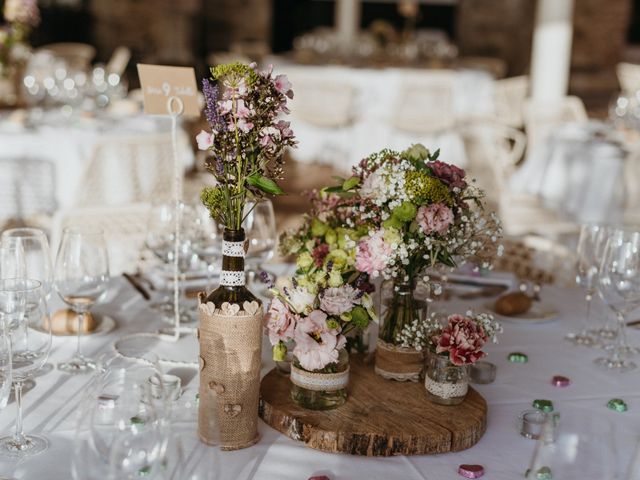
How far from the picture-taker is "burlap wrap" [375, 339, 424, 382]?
1.39 meters

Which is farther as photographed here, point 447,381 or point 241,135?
point 447,381

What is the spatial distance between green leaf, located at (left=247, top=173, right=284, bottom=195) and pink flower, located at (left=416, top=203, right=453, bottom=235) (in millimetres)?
256

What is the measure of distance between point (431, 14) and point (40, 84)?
9.75 m

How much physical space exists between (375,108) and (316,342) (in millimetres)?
5895

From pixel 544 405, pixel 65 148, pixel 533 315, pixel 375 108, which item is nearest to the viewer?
pixel 544 405

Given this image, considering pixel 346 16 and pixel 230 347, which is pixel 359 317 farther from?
pixel 346 16

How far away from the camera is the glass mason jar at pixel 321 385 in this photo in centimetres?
126

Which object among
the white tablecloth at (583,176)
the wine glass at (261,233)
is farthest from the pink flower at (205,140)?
the white tablecloth at (583,176)

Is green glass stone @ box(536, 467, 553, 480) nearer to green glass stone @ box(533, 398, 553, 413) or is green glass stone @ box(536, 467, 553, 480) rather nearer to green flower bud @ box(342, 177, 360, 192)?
green glass stone @ box(533, 398, 553, 413)

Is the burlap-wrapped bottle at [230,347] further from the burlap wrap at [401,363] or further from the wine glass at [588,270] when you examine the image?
the wine glass at [588,270]

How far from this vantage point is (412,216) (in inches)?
51.3

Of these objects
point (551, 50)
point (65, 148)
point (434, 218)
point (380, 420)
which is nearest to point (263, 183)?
point (434, 218)

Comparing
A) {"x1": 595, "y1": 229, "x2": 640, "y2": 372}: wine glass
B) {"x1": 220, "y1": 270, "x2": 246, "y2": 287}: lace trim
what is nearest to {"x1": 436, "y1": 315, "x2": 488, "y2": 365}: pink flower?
{"x1": 220, "y1": 270, "x2": 246, "y2": 287}: lace trim

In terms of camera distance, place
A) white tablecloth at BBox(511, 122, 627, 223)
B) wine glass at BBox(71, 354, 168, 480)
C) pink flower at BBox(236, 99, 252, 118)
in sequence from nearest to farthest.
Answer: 1. wine glass at BBox(71, 354, 168, 480)
2. pink flower at BBox(236, 99, 252, 118)
3. white tablecloth at BBox(511, 122, 627, 223)
